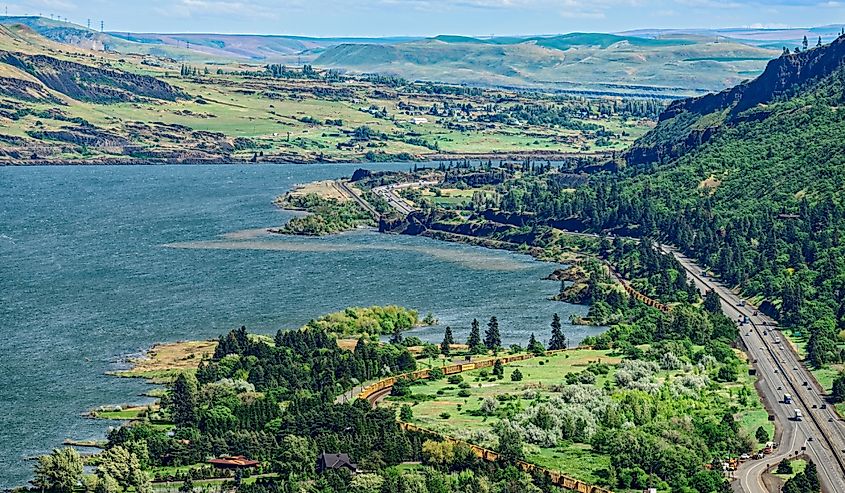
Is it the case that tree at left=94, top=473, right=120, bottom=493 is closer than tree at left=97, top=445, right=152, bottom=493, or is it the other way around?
tree at left=94, top=473, right=120, bottom=493

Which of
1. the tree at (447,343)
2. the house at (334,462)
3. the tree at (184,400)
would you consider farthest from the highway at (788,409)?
the tree at (184,400)

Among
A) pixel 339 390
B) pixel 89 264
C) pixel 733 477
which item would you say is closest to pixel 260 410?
pixel 339 390

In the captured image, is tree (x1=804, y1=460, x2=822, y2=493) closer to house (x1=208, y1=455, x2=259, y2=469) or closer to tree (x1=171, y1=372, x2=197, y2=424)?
house (x1=208, y1=455, x2=259, y2=469)

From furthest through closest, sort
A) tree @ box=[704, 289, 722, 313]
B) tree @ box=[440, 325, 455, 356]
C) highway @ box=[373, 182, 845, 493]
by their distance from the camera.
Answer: tree @ box=[704, 289, 722, 313]
tree @ box=[440, 325, 455, 356]
highway @ box=[373, 182, 845, 493]

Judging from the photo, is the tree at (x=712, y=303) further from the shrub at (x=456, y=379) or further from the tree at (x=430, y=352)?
the shrub at (x=456, y=379)

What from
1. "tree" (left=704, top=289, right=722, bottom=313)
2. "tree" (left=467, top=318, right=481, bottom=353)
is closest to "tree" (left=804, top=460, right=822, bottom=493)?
"tree" (left=467, top=318, right=481, bottom=353)

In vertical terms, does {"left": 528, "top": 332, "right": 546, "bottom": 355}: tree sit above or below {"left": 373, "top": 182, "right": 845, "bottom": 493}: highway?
below

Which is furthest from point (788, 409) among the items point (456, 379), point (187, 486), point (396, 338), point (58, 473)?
point (58, 473)
